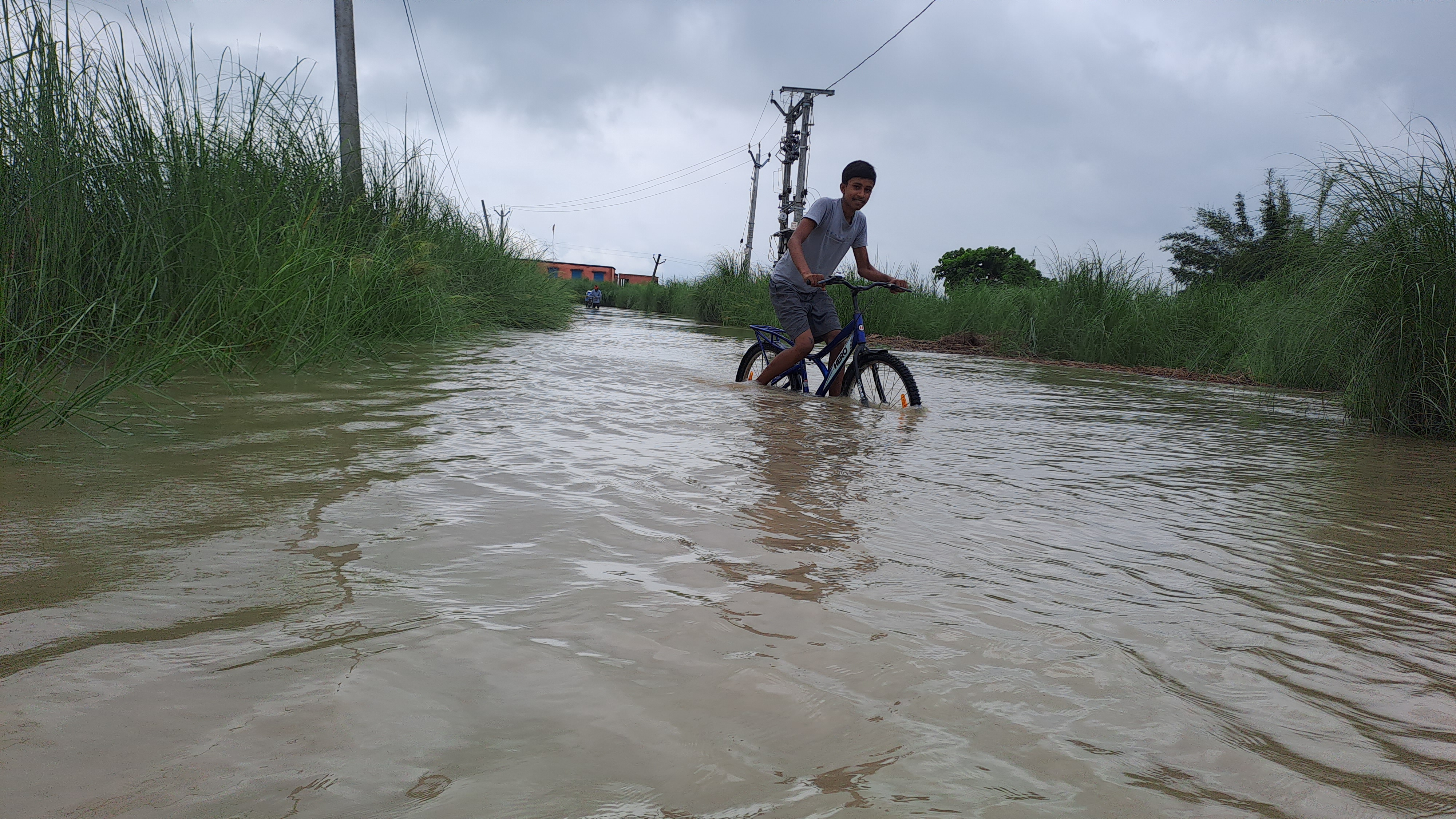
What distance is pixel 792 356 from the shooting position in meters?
6.58

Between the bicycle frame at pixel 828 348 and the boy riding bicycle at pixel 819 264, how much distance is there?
5 centimetres

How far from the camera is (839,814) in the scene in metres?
1.13

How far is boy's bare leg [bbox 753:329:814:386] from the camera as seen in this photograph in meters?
6.54

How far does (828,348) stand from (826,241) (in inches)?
30.6

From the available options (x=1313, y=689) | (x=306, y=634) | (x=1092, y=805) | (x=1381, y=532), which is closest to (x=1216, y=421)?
(x=1381, y=532)

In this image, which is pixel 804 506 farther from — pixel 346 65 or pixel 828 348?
pixel 346 65

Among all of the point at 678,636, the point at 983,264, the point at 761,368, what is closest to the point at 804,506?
the point at 678,636

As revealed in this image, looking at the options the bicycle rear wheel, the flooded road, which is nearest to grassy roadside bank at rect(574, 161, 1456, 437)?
the flooded road

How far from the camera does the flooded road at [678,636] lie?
3.89ft

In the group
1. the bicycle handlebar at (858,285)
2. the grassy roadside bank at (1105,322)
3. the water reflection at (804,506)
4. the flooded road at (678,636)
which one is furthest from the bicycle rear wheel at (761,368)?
the grassy roadside bank at (1105,322)

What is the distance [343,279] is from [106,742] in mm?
5692

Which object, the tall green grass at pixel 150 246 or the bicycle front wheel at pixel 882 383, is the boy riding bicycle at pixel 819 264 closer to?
the bicycle front wheel at pixel 882 383

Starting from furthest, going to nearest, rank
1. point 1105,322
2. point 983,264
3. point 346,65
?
point 983,264, point 1105,322, point 346,65

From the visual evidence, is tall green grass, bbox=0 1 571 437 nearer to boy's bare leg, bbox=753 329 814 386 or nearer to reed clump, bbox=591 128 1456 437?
boy's bare leg, bbox=753 329 814 386
